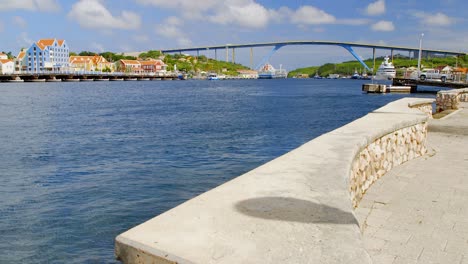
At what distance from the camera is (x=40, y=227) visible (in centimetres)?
663

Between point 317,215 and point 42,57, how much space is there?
5348 inches

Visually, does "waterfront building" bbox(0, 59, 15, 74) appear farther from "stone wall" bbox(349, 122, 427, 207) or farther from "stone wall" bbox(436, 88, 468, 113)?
"stone wall" bbox(349, 122, 427, 207)

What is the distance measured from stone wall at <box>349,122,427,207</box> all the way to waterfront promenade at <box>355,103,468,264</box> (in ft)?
0.41

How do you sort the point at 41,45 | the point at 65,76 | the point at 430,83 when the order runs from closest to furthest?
the point at 430,83
the point at 65,76
the point at 41,45

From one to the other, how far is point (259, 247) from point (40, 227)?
5.29m

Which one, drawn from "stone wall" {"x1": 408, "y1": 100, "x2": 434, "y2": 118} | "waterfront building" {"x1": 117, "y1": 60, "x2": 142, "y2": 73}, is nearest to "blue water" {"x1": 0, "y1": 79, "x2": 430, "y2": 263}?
"stone wall" {"x1": 408, "y1": 100, "x2": 434, "y2": 118}

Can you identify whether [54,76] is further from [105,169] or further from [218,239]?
[218,239]

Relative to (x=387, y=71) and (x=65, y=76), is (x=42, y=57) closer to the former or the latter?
(x=65, y=76)

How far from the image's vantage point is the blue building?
124 meters

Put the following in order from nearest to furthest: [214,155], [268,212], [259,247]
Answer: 1. [259,247]
2. [268,212]
3. [214,155]

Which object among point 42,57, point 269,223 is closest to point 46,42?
point 42,57

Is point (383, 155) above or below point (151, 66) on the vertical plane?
below

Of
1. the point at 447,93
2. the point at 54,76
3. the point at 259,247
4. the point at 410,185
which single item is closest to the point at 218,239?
the point at 259,247

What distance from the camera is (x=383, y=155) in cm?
643
